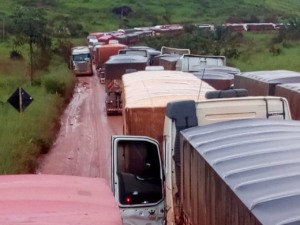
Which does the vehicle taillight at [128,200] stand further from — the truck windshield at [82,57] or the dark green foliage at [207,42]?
the dark green foliage at [207,42]

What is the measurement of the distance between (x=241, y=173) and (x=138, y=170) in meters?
4.31

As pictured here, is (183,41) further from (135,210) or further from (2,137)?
(135,210)

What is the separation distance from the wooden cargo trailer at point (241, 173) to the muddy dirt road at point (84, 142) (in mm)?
9034

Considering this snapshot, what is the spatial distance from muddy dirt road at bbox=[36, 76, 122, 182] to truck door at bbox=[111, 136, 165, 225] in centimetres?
708

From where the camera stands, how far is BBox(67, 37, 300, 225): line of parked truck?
217 inches

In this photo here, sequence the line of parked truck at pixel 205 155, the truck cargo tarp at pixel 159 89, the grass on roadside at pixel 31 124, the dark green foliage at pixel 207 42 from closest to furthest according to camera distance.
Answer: the line of parked truck at pixel 205 155 < the truck cargo tarp at pixel 159 89 < the grass on roadside at pixel 31 124 < the dark green foliage at pixel 207 42

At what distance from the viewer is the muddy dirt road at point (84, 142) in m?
20.1

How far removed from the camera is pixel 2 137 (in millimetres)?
21016

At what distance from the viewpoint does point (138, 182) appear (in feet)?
33.6

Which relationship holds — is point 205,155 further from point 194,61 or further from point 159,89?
point 194,61

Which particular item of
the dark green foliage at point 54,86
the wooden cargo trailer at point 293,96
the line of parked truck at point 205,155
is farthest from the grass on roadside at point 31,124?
the wooden cargo trailer at point 293,96

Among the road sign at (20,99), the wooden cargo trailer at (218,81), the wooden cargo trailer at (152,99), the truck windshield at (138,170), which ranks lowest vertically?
the road sign at (20,99)

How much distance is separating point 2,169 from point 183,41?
4399cm

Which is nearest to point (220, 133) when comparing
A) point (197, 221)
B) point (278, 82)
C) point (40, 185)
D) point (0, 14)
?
point (197, 221)
